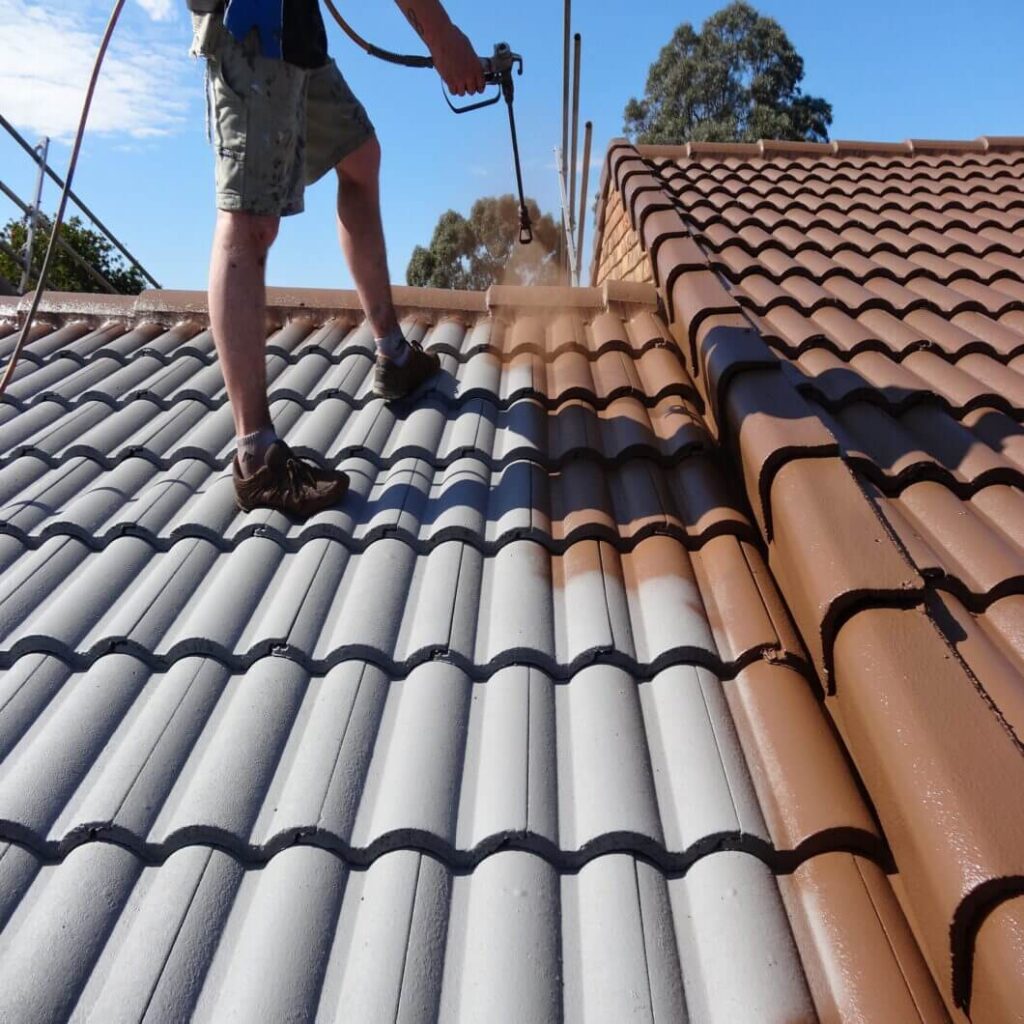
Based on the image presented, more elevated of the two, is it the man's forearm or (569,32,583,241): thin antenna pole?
(569,32,583,241): thin antenna pole

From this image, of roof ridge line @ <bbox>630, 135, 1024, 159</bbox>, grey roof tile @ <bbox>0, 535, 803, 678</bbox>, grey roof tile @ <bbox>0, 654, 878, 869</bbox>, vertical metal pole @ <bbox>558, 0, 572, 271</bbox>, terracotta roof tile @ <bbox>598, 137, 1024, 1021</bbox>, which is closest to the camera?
terracotta roof tile @ <bbox>598, 137, 1024, 1021</bbox>

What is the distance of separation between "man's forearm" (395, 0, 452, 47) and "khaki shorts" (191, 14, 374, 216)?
283 millimetres

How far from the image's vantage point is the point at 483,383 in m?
2.81

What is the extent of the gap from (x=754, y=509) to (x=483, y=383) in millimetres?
1138

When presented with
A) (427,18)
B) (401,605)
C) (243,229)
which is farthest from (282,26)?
(401,605)

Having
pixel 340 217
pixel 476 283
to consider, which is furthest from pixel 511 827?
pixel 476 283

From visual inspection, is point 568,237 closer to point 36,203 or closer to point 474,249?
point 36,203

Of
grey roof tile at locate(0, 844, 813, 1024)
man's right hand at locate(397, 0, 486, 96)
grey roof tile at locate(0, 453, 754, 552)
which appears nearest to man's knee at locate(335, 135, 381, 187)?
man's right hand at locate(397, 0, 486, 96)

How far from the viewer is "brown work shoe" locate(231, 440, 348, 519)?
212 cm

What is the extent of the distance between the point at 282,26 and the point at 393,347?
35.9 inches

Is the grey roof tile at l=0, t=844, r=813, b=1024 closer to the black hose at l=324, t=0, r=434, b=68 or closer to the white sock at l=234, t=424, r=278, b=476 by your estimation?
the white sock at l=234, t=424, r=278, b=476

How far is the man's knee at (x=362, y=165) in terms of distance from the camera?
2594 millimetres

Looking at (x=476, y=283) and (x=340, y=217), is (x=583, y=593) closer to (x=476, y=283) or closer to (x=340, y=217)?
(x=340, y=217)

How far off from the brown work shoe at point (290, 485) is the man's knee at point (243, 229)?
477 mm
